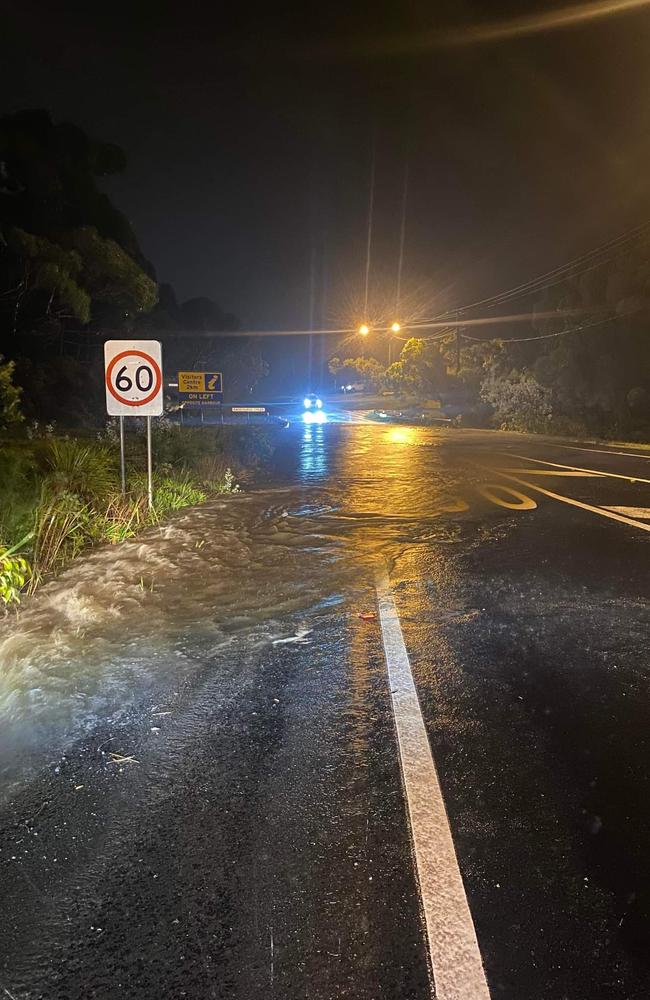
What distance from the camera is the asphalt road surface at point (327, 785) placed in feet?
7.43

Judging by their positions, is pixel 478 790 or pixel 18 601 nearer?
pixel 478 790

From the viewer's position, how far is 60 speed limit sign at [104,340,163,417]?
9.41 meters

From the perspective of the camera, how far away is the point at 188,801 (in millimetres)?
3148

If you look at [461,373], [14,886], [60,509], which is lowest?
[14,886]

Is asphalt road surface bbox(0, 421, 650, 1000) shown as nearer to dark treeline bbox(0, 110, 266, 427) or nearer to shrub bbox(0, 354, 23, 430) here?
shrub bbox(0, 354, 23, 430)

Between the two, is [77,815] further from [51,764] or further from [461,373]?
[461,373]

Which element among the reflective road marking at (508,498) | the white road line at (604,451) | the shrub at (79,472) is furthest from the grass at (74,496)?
the white road line at (604,451)

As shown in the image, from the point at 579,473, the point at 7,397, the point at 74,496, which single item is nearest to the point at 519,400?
the point at 579,473

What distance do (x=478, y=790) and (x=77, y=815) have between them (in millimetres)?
1821

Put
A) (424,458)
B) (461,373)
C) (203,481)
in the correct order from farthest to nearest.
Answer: (461,373) → (424,458) → (203,481)

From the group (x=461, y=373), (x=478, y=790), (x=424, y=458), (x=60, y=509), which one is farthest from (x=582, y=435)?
(x=478, y=790)

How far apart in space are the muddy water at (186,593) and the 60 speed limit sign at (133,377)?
1.76 m

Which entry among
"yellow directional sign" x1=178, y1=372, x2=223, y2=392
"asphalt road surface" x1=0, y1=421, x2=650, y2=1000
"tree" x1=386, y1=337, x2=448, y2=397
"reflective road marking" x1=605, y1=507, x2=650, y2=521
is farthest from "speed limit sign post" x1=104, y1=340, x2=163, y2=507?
"tree" x1=386, y1=337, x2=448, y2=397

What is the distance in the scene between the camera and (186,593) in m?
6.62
